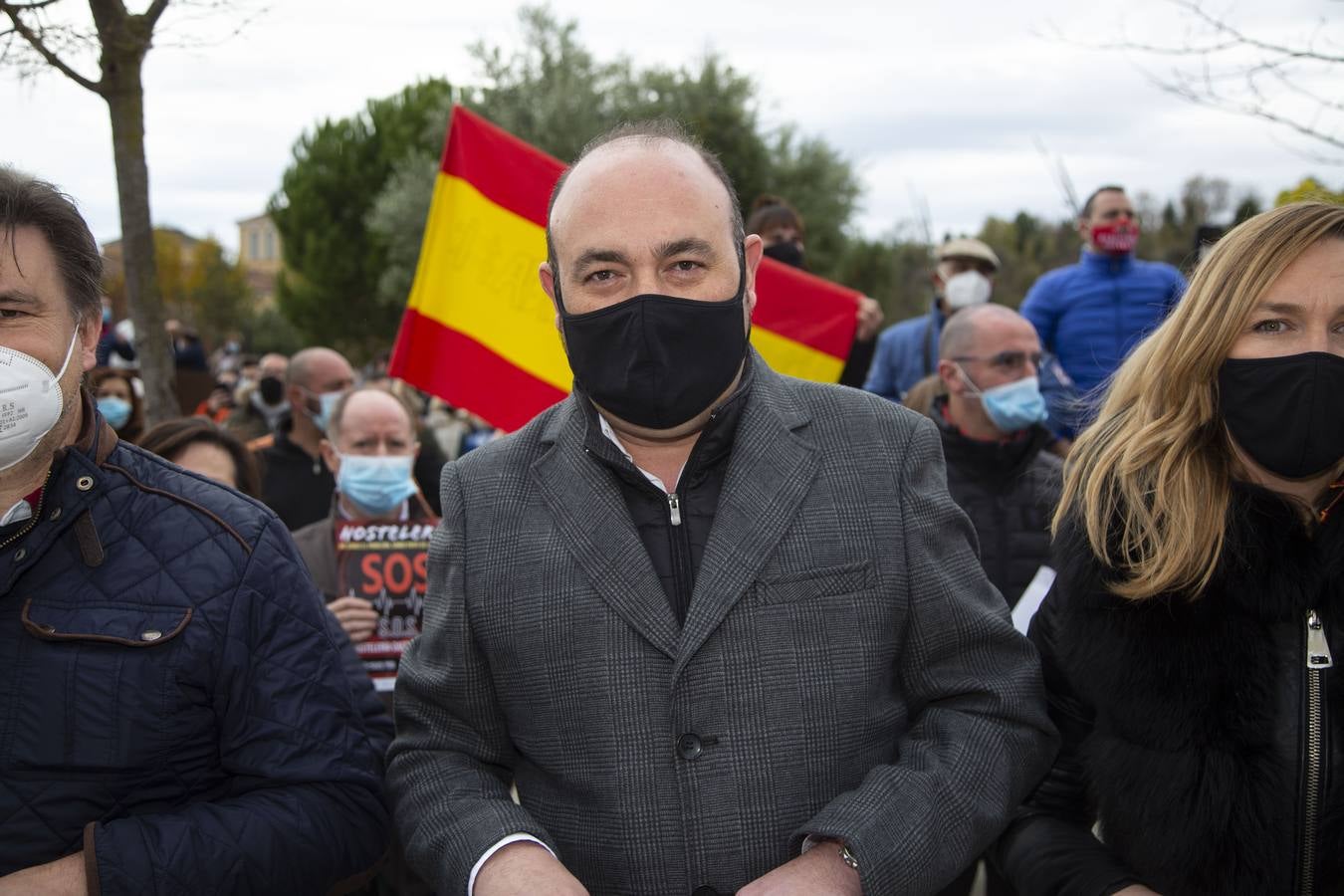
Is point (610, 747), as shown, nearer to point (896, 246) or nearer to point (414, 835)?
point (414, 835)

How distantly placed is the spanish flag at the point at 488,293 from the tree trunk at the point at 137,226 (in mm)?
1065

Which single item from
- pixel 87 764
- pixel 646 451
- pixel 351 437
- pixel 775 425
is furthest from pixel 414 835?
pixel 351 437

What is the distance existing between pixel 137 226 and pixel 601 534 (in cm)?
328

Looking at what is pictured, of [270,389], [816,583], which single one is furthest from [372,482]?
[270,389]

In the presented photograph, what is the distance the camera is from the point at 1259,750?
7.11 feet

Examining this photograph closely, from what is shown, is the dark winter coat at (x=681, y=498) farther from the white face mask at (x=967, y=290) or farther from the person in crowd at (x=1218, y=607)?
the white face mask at (x=967, y=290)

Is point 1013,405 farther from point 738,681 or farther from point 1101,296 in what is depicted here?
point 738,681

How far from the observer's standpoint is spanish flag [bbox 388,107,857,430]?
18.4 ft

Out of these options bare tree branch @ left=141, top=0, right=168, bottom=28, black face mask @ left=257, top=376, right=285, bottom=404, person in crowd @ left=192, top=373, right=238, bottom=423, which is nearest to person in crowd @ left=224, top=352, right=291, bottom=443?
black face mask @ left=257, top=376, right=285, bottom=404

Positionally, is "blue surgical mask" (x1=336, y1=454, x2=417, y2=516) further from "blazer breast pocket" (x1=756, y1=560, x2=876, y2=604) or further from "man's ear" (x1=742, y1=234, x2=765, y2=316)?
"blazer breast pocket" (x1=756, y1=560, x2=876, y2=604)

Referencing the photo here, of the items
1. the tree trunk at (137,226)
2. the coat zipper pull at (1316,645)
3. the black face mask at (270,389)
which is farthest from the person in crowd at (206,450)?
the black face mask at (270,389)

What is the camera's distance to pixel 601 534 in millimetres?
2268

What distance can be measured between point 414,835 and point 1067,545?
1.42m

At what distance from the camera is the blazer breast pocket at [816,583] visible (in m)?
2.20
